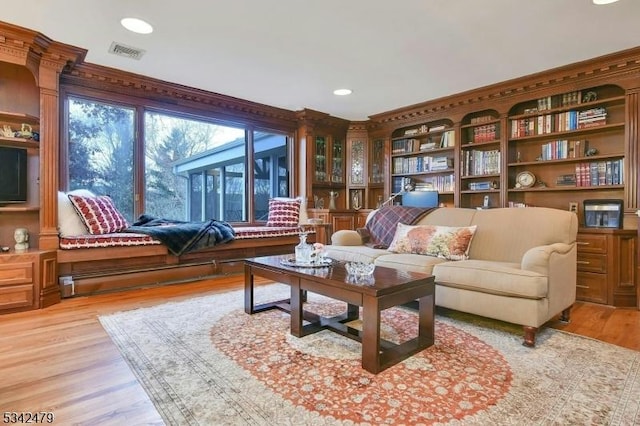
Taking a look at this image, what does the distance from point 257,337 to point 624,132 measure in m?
3.85

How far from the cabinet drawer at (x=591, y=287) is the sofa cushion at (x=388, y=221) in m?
1.53

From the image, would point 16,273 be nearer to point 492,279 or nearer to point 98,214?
point 98,214

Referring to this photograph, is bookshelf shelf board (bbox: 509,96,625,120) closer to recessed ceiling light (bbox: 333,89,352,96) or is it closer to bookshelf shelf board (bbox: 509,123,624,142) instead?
bookshelf shelf board (bbox: 509,123,624,142)

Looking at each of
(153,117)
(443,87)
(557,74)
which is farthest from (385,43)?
(153,117)

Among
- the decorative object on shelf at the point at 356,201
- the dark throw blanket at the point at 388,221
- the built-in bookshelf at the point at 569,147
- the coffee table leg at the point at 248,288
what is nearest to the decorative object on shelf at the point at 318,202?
the decorative object on shelf at the point at 356,201

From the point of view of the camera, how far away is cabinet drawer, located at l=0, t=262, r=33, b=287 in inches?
106

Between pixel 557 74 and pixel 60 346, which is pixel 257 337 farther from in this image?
pixel 557 74

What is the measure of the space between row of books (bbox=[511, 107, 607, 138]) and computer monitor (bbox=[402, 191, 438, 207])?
112cm

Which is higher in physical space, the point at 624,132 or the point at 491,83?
the point at 491,83

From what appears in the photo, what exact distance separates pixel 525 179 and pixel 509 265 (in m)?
1.96

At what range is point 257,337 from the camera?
2.21 meters

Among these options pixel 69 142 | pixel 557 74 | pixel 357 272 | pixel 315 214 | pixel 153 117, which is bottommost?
pixel 357 272

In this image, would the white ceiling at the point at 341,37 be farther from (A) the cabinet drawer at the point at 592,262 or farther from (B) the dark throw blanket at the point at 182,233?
(A) the cabinet drawer at the point at 592,262

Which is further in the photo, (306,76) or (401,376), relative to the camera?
(306,76)
